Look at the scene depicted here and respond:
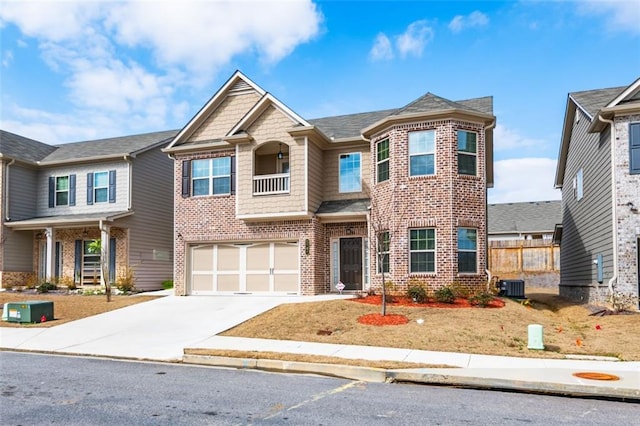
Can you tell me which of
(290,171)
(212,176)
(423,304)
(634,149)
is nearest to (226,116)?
(212,176)

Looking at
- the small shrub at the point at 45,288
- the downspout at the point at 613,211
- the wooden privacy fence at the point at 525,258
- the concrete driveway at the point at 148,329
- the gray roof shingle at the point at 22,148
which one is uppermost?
the gray roof shingle at the point at 22,148

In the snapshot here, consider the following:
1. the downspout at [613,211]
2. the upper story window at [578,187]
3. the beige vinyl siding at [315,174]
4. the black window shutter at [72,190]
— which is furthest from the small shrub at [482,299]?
the black window shutter at [72,190]

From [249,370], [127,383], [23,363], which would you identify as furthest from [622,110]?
[23,363]

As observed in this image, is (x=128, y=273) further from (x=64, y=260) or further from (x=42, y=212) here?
(x=42, y=212)

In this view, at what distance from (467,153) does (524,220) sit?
29.4 m

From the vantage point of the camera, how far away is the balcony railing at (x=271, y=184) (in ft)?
66.5

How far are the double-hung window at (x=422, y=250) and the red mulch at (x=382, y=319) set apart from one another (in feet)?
11.8

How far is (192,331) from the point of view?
46.1 feet

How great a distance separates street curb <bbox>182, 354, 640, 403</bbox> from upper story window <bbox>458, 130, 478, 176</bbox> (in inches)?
403

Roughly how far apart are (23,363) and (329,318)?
7155mm

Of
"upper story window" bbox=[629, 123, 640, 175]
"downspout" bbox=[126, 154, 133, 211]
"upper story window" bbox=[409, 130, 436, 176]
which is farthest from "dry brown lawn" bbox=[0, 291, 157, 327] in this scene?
"upper story window" bbox=[629, 123, 640, 175]

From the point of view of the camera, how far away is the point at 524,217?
4509 cm

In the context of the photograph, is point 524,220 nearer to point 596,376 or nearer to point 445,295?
point 445,295

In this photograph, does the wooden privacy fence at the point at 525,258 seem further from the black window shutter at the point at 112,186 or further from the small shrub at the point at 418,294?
the black window shutter at the point at 112,186
